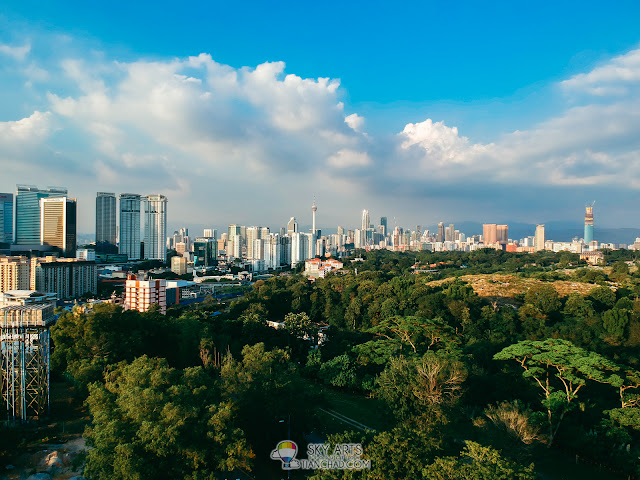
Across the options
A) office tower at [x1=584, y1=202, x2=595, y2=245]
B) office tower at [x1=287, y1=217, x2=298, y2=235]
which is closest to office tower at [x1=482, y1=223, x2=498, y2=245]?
office tower at [x1=584, y1=202, x2=595, y2=245]

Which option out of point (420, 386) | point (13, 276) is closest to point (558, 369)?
point (420, 386)

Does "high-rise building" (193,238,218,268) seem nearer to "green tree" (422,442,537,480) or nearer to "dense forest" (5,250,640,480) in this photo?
"dense forest" (5,250,640,480)

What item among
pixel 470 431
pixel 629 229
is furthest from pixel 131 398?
pixel 629 229

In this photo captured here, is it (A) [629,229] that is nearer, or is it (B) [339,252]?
(B) [339,252]

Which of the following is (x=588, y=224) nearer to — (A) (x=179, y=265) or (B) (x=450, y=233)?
(B) (x=450, y=233)

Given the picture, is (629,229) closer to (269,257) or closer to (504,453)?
(269,257)

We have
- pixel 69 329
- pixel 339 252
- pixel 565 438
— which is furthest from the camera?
pixel 339 252
